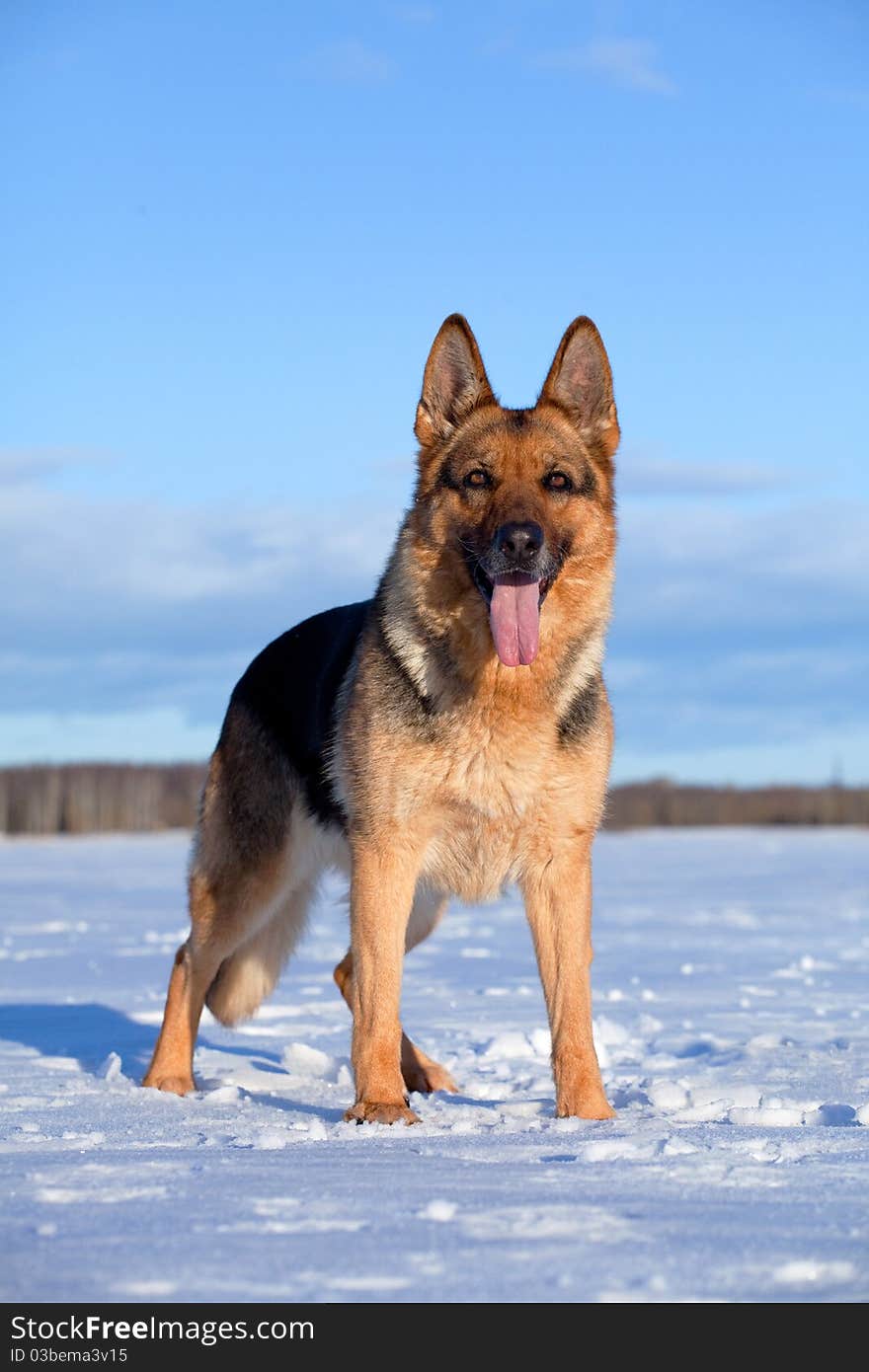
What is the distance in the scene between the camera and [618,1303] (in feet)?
8.05

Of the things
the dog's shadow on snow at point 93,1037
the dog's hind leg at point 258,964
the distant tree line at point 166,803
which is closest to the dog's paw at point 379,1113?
the dog's shadow on snow at point 93,1037

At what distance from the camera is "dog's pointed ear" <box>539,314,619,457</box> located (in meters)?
5.45

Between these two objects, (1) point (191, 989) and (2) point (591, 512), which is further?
(1) point (191, 989)

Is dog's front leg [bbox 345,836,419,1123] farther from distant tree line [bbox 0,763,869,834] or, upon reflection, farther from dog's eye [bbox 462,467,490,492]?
distant tree line [bbox 0,763,869,834]

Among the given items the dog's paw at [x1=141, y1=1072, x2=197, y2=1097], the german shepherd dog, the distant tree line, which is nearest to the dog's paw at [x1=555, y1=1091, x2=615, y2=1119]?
the german shepherd dog

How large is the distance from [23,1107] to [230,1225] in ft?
7.68

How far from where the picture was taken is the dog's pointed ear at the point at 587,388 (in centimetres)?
545

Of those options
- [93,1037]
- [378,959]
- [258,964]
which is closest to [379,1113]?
[378,959]

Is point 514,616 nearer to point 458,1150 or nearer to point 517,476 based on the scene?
point 517,476

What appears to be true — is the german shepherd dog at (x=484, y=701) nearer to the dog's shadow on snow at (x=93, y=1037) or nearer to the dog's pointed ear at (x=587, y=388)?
the dog's pointed ear at (x=587, y=388)
